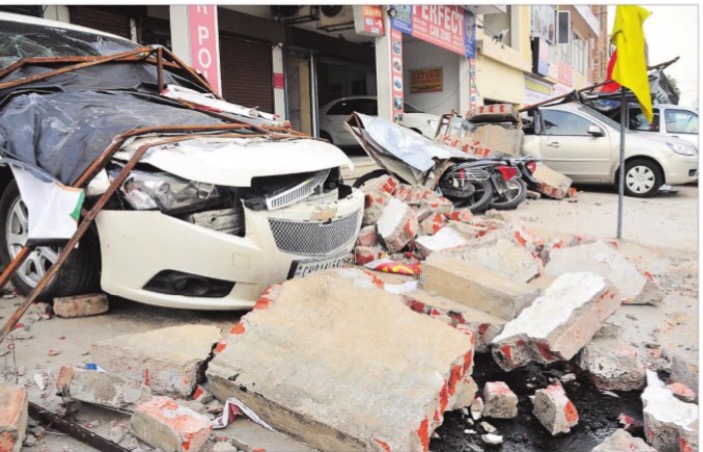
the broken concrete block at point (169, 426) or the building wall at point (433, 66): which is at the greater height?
the building wall at point (433, 66)

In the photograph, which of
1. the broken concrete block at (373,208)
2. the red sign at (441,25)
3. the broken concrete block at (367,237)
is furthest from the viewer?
the red sign at (441,25)

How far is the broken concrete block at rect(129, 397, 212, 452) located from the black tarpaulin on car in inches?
56.1

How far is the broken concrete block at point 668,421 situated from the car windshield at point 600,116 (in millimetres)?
8887

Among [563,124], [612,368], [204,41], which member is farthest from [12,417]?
[563,124]

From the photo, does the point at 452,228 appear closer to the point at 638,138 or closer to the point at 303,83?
the point at 638,138

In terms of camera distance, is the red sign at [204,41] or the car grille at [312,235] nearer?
the car grille at [312,235]

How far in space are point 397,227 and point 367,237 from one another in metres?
0.26

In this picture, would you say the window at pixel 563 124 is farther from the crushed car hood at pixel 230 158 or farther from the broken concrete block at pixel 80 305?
the broken concrete block at pixel 80 305

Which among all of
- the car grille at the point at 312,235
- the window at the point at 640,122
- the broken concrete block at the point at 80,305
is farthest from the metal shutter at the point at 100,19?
the window at the point at 640,122

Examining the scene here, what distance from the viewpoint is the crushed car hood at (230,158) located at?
9.46ft

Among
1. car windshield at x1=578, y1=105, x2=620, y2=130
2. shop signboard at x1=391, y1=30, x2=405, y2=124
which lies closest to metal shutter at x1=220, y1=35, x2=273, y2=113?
shop signboard at x1=391, y1=30, x2=405, y2=124

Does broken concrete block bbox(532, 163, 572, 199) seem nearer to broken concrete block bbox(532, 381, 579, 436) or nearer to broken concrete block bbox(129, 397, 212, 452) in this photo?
broken concrete block bbox(532, 381, 579, 436)

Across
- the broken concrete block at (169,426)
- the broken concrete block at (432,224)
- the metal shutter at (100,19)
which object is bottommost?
the broken concrete block at (169,426)

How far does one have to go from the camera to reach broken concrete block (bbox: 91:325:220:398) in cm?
247
